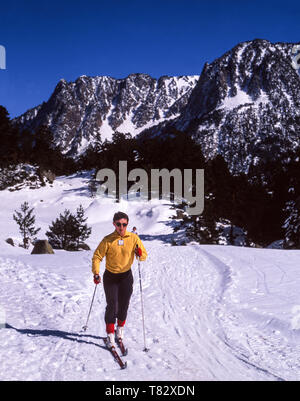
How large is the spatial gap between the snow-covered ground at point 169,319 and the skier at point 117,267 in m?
0.61

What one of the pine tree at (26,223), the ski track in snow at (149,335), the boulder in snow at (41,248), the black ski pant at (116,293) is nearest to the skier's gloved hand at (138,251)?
the black ski pant at (116,293)

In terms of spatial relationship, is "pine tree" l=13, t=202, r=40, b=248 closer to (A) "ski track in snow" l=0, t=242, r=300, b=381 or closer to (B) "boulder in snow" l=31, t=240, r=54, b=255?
(B) "boulder in snow" l=31, t=240, r=54, b=255

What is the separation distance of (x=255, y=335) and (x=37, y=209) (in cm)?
4346

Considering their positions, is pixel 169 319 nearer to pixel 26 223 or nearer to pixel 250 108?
pixel 26 223

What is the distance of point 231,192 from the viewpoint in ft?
111

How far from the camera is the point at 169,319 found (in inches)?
274

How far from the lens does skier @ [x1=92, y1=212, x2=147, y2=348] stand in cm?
518

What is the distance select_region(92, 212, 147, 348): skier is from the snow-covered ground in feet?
2.00

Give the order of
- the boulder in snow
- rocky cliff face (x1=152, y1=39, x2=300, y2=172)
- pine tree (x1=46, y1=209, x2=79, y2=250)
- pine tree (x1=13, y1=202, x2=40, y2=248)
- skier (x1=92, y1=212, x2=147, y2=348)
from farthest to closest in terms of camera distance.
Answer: rocky cliff face (x1=152, y1=39, x2=300, y2=172)
pine tree (x1=13, y1=202, x2=40, y2=248)
pine tree (x1=46, y1=209, x2=79, y2=250)
the boulder in snow
skier (x1=92, y1=212, x2=147, y2=348)

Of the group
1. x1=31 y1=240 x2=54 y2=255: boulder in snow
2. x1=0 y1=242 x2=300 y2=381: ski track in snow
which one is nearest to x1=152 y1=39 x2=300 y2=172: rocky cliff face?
x1=31 y1=240 x2=54 y2=255: boulder in snow

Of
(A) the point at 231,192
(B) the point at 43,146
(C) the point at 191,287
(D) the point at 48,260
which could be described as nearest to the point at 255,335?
(C) the point at 191,287

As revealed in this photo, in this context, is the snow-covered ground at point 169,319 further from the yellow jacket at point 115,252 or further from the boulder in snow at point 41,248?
the boulder in snow at point 41,248

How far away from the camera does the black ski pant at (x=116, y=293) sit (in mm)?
5215
